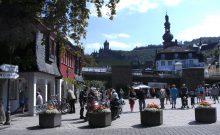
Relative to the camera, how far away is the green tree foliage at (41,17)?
806 inches

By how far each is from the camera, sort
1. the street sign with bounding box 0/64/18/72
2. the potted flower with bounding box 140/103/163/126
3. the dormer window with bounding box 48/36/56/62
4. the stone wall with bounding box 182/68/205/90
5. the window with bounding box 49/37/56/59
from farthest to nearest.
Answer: the stone wall with bounding box 182/68/205/90 → the window with bounding box 49/37/56/59 → the dormer window with bounding box 48/36/56/62 → the street sign with bounding box 0/64/18/72 → the potted flower with bounding box 140/103/163/126

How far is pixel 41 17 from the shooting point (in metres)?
22.8

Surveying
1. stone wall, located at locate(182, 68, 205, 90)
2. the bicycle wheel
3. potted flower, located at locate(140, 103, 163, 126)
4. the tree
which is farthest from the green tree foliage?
stone wall, located at locate(182, 68, 205, 90)

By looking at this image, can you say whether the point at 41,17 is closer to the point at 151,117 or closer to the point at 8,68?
the point at 8,68

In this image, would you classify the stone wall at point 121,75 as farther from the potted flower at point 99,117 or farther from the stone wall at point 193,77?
the potted flower at point 99,117

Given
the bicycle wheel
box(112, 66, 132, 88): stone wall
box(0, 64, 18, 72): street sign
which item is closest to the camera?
box(0, 64, 18, 72): street sign

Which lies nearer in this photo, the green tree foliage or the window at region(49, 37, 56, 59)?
the green tree foliage

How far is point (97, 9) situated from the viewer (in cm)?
2259

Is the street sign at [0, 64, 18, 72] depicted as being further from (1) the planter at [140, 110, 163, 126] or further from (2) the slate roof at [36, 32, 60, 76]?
(2) the slate roof at [36, 32, 60, 76]

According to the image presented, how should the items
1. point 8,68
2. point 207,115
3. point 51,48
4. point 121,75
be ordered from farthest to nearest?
1. point 121,75
2. point 51,48
3. point 8,68
4. point 207,115

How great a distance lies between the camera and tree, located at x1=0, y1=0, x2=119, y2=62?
67.2 ft

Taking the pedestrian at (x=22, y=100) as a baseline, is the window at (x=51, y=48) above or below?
above

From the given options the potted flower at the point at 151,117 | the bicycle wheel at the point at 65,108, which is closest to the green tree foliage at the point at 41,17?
the potted flower at the point at 151,117

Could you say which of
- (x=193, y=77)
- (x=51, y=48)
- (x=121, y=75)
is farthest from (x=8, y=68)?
(x=121, y=75)
